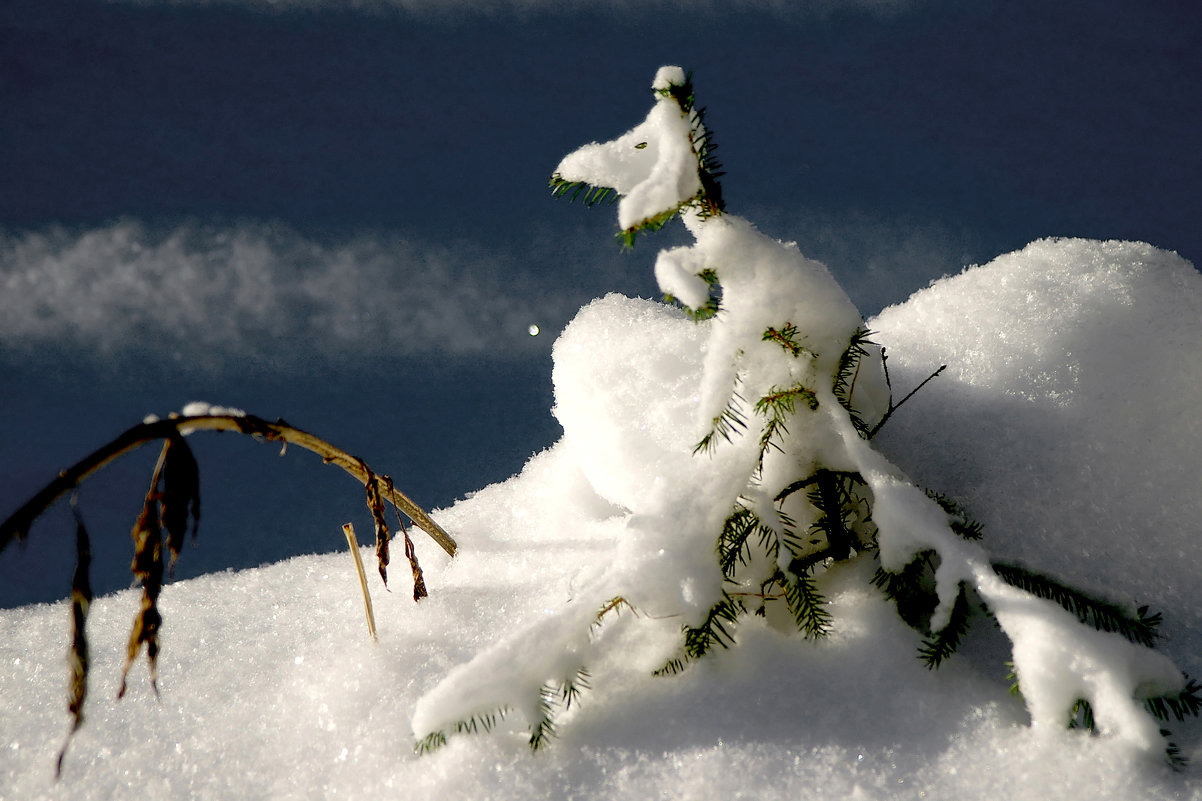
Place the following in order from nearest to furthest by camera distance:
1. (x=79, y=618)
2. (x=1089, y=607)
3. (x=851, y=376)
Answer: (x=79, y=618)
(x=1089, y=607)
(x=851, y=376)

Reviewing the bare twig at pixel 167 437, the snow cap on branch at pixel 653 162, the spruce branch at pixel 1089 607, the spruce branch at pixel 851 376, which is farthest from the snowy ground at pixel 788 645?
the snow cap on branch at pixel 653 162

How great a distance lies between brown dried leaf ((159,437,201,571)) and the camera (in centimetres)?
67

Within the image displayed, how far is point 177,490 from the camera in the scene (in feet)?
2.20

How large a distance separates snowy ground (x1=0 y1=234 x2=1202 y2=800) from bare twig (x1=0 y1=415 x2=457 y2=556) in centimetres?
26

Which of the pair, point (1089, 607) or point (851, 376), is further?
point (851, 376)

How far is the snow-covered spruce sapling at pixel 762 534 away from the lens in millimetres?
706

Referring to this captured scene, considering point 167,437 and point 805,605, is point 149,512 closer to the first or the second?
point 167,437

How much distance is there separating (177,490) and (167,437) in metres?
0.05

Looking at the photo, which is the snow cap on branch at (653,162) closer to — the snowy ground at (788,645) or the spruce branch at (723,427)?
the spruce branch at (723,427)

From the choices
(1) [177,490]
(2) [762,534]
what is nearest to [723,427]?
(2) [762,534]

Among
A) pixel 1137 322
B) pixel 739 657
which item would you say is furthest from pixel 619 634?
pixel 1137 322

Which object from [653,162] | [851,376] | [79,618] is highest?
[653,162]

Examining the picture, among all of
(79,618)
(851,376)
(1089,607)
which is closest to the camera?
(79,618)

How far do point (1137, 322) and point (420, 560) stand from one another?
1.06 metres
